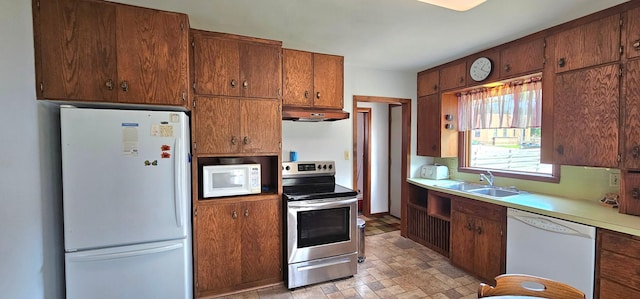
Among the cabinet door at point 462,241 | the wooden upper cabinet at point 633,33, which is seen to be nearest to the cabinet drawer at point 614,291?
the cabinet door at point 462,241

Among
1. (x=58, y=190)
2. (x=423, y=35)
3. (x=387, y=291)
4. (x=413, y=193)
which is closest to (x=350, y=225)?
(x=387, y=291)

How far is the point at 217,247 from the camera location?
2.42 meters

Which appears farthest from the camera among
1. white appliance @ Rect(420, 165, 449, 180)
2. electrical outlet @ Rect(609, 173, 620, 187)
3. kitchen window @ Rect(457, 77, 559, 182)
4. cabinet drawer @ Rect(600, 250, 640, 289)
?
white appliance @ Rect(420, 165, 449, 180)

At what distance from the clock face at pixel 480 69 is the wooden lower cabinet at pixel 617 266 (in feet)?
5.63

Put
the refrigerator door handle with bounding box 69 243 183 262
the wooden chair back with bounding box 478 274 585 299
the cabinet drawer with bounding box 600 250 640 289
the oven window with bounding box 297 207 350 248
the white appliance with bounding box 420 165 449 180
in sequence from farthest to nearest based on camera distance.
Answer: the white appliance with bounding box 420 165 449 180, the oven window with bounding box 297 207 350 248, the refrigerator door handle with bounding box 69 243 183 262, the cabinet drawer with bounding box 600 250 640 289, the wooden chair back with bounding box 478 274 585 299

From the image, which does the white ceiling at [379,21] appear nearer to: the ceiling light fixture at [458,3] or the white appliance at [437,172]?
the ceiling light fixture at [458,3]

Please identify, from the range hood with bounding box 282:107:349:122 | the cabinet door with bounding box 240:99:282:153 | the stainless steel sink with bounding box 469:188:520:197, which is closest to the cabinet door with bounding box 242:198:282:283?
the cabinet door with bounding box 240:99:282:153

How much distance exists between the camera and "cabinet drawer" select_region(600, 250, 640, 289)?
171 centimetres

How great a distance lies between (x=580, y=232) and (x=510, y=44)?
5.82ft

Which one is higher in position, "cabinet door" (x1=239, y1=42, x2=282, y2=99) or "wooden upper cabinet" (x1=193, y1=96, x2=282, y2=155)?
"cabinet door" (x1=239, y1=42, x2=282, y2=99)

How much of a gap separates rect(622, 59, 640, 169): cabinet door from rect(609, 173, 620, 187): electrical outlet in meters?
0.37

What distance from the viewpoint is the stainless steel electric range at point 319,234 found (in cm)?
254

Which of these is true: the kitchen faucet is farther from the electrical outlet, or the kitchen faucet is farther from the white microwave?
the white microwave

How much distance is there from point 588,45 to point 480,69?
2.95 ft
